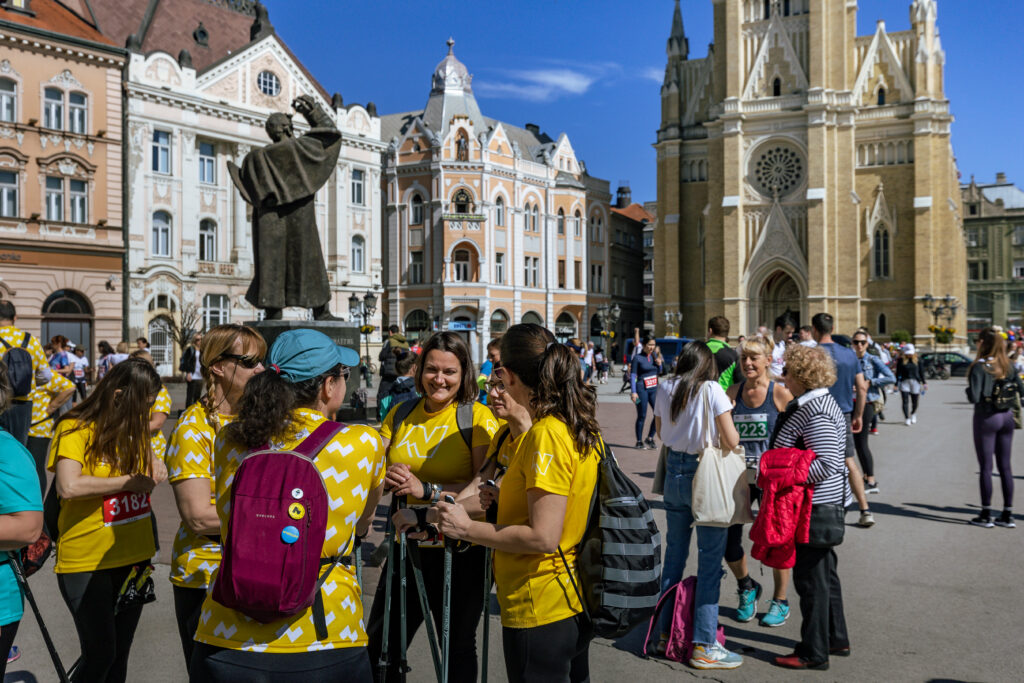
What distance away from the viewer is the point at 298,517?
2.26 metres

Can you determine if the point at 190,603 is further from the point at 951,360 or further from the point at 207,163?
the point at 951,360

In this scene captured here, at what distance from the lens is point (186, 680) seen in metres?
4.53

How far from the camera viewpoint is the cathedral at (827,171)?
5053 cm

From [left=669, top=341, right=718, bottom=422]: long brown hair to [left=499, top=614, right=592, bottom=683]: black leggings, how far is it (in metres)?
2.54

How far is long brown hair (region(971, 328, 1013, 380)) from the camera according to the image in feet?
26.7

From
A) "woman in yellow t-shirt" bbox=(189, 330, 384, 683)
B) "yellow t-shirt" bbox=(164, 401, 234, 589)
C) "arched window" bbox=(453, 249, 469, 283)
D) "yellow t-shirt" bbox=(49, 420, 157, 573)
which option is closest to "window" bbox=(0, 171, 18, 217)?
"arched window" bbox=(453, 249, 469, 283)

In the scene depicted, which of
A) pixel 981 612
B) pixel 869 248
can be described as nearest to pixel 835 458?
pixel 981 612

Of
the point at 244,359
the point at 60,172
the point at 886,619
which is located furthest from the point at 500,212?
the point at 244,359

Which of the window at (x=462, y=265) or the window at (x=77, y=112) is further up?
the window at (x=77, y=112)

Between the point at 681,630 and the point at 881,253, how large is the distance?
52775 millimetres

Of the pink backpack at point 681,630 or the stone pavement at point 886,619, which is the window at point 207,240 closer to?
the stone pavement at point 886,619

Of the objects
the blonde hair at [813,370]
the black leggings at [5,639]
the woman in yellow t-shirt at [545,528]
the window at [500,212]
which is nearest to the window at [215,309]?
the window at [500,212]

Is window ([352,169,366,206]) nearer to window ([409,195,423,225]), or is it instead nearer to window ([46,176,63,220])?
window ([409,195,423,225])

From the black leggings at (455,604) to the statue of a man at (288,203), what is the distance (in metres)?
7.09
